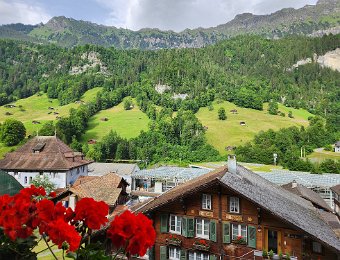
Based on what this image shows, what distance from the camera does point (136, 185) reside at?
6003cm

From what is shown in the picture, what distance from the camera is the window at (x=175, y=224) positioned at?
22859mm

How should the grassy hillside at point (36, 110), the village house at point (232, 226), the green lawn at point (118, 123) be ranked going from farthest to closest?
the grassy hillside at point (36, 110)
the green lawn at point (118, 123)
the village house at point (232, 226)

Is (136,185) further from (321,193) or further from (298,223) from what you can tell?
(298,223)

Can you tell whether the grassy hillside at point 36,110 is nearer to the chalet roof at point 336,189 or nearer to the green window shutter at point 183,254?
the chalet roof at point 336,189

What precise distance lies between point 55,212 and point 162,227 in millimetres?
18231

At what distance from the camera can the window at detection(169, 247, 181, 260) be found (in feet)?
74.5

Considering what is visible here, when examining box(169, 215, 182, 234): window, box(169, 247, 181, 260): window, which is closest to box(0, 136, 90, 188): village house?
box(169, 215, 182, 234): window

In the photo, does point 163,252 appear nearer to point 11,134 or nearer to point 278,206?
point 278,206

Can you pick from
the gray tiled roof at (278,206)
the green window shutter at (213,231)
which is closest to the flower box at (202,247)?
the green window shutter at (213,231)

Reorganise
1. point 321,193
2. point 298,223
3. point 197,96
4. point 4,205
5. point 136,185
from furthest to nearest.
→ point 197,96, point 136,185, point 321,193, point 298,223, point 4,205

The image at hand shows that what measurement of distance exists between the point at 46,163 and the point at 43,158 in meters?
1.82

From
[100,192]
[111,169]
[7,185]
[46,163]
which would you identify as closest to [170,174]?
[100,192]

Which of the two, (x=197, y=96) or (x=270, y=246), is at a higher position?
(x=197, y=96)

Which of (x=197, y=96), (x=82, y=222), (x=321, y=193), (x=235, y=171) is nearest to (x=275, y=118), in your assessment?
(x=197, y=96)
